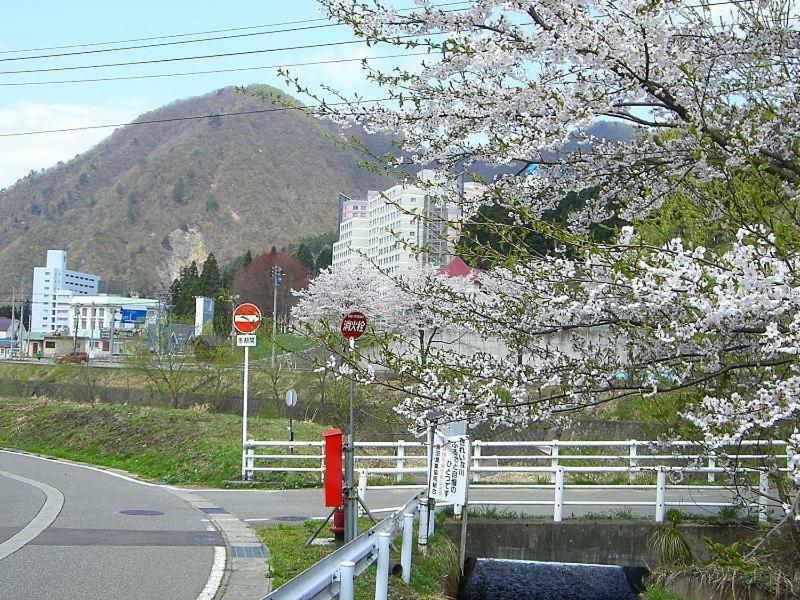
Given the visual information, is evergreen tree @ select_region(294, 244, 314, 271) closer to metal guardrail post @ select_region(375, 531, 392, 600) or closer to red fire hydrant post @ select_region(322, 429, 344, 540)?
red fire hydrant post @ select_region(322, 429, 344, 540)

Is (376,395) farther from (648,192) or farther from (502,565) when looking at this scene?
(648,192)

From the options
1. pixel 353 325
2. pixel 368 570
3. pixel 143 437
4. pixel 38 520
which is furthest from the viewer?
pixel 143 437

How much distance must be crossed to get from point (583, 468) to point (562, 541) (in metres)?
1.51

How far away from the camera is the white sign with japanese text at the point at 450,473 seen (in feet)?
32.3

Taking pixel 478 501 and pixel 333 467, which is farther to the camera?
pixel 478 501

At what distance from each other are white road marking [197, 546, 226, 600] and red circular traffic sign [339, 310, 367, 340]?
2801 mm

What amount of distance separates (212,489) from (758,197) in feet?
47.1

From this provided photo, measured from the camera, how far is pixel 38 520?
11.5m

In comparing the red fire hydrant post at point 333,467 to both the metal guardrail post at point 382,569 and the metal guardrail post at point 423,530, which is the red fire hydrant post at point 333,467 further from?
the metal guardrail post at point 382,569

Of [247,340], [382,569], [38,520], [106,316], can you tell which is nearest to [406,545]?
[382,569]

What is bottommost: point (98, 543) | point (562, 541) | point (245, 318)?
point (562, 541)

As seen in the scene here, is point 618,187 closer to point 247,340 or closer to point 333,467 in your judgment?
point 333,467

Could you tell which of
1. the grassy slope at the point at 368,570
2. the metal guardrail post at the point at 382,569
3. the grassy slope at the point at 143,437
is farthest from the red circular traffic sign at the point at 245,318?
the metal guardrail post at the point at 382,569

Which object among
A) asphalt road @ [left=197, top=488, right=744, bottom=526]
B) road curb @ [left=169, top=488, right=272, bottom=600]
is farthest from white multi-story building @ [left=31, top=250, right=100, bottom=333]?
road curb @ [left=169, top=488, right=272, bottom=600]
